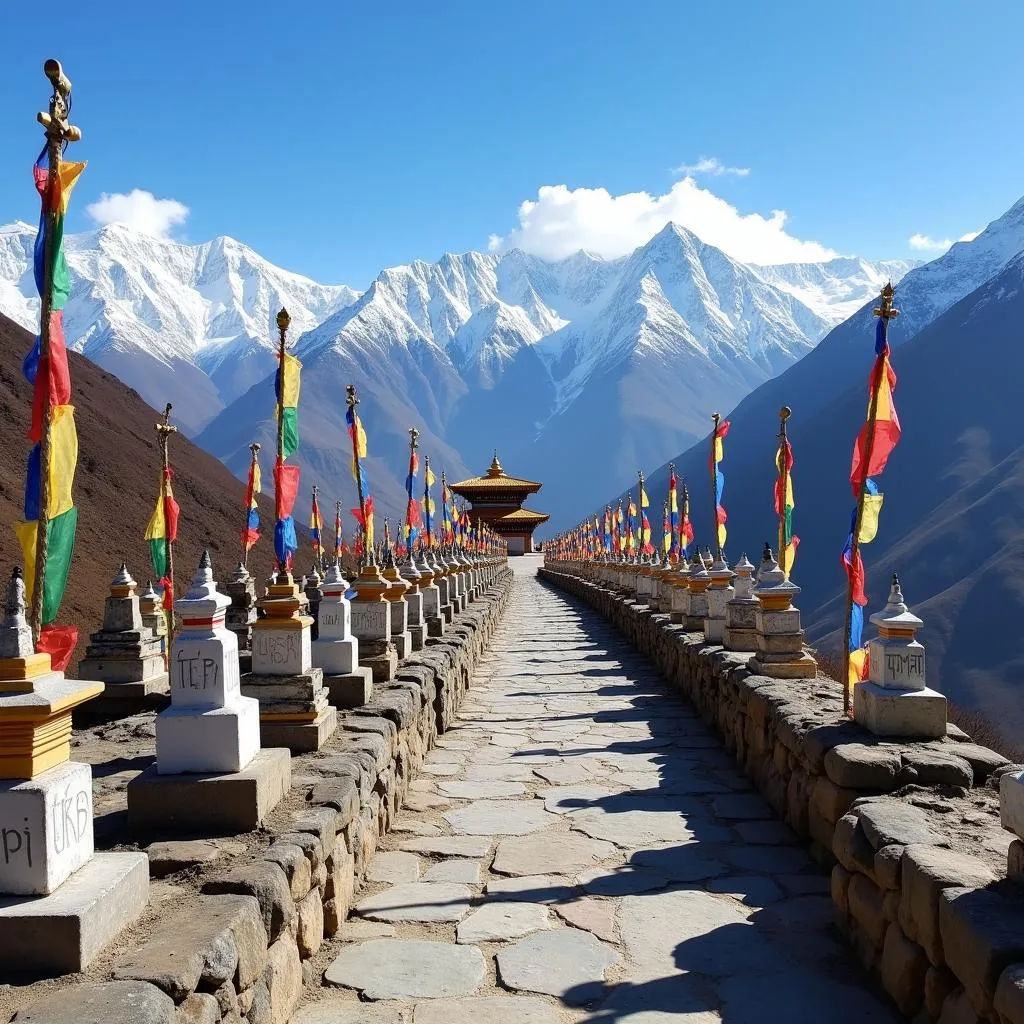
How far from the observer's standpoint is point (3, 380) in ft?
101

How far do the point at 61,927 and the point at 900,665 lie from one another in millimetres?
4086

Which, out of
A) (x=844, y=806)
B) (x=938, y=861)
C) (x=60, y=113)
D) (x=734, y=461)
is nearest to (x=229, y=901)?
(x=938, y=861)

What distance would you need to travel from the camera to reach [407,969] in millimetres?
3564

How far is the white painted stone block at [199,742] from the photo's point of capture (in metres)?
Answer: 3.76

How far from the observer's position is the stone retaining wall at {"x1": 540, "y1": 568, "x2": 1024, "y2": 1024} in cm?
268

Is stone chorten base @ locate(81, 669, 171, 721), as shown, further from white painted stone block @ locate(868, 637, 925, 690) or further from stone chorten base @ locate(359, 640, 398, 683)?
white painted stone block @ locate(868, 637, 925, 690)

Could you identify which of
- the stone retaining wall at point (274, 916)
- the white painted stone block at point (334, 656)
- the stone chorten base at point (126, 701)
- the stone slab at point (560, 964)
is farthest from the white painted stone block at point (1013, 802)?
the stone chorten base at point (126, 701)

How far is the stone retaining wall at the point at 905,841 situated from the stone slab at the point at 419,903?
1.70 metres

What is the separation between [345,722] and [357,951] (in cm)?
192

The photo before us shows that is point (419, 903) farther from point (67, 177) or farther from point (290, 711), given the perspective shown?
point (67, 177)

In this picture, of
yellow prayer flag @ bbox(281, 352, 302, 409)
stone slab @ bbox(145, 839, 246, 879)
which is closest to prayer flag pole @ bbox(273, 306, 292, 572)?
yellow prayer flag @ bbox(281, 352, 302, 409)

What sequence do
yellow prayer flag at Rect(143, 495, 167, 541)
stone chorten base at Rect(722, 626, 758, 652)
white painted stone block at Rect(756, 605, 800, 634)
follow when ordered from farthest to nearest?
yellow prayer flag at Rect(143, 495, 167, 541)
stone chorten base at Rect(722, 626, 758, 652)
white painted stone block at Rect(756, 605, 800, 634)

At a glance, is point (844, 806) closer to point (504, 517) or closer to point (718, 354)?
point (504, 517)

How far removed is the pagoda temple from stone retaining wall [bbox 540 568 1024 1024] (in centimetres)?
5511
